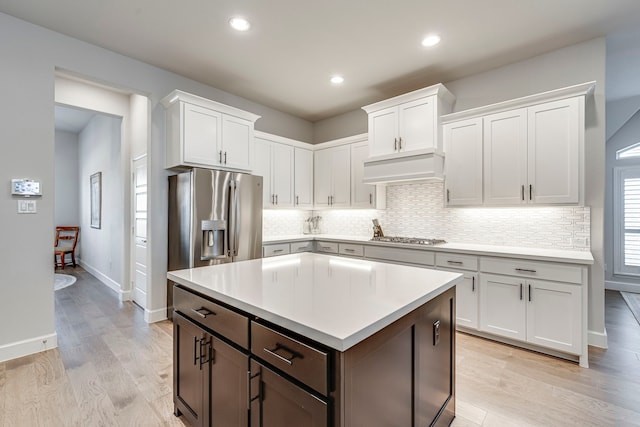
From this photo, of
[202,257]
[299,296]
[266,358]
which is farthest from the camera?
[202,257]

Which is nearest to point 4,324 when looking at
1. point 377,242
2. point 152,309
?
point 152,309

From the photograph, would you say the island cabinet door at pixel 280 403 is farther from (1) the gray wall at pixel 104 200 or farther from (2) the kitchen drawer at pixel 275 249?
(1) the gray wall at pixel 104 200

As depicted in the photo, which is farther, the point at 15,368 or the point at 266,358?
the point at 15,368

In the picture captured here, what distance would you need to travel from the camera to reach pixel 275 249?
4094mm

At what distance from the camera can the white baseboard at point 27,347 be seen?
2557 millimetres

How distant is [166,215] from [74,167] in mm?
5598

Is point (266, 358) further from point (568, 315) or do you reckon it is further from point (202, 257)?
point (568, 315)

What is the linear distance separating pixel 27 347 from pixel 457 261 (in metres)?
4.06

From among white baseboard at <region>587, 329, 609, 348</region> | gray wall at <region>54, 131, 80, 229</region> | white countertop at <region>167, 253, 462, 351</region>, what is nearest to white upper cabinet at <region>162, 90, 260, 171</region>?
white countertop at <region>167, 253, 462, 351</region>

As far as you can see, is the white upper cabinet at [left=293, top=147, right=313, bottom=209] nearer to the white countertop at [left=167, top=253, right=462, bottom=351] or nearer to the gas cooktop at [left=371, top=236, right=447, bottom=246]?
the gas cooktop at [left=371, top=236, right=447, bottom=246]

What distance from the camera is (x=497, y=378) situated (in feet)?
7.64

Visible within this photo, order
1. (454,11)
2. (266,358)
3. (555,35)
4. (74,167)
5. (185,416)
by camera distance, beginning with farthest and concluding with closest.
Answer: (74,167) < (555,35) < (454,11) < (185,416) < (266,358)

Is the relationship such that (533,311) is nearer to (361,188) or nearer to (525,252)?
(525,252)

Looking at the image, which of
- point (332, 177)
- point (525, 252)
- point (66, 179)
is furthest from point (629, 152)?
point (66, 179)
